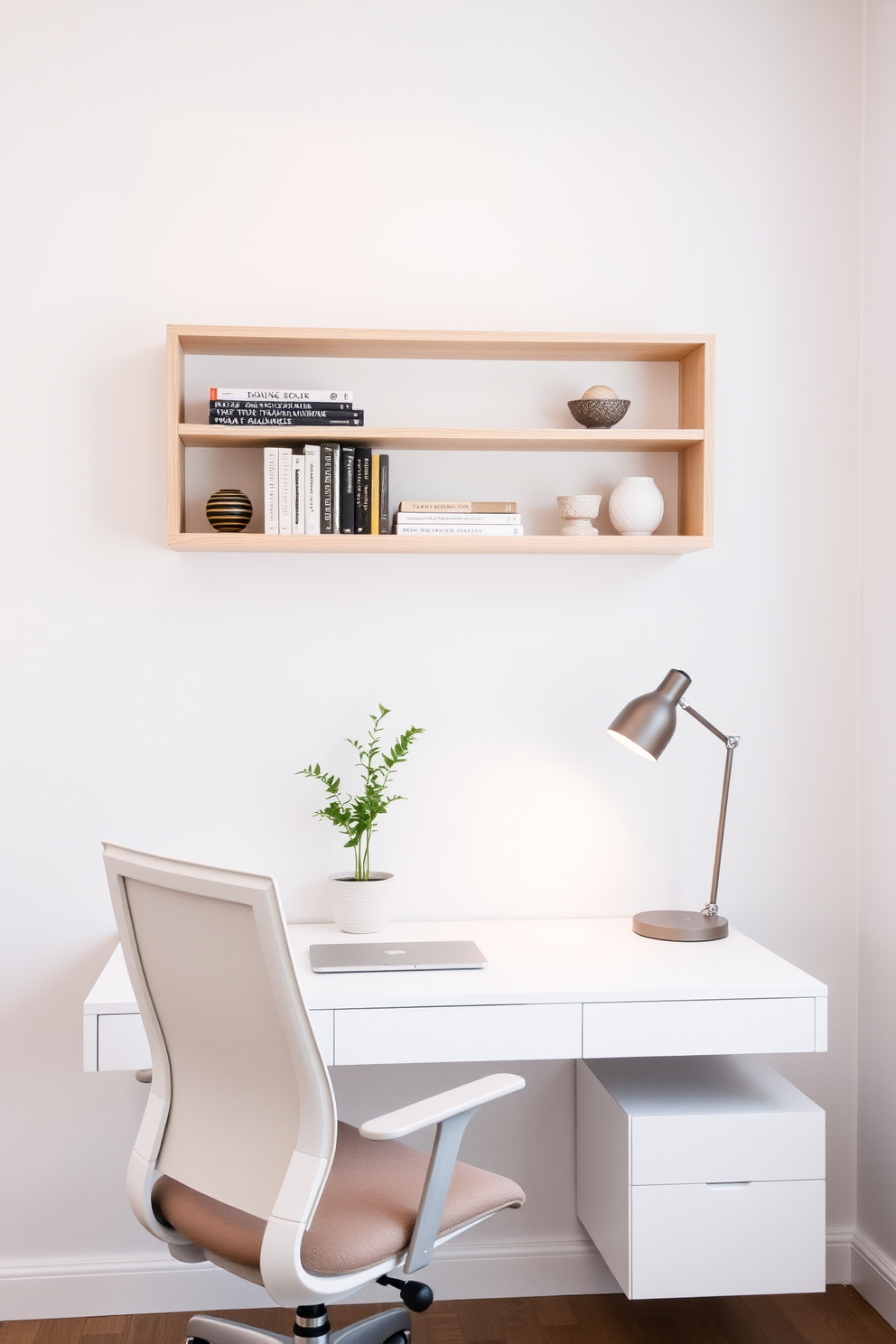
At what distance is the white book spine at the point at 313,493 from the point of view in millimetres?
2328

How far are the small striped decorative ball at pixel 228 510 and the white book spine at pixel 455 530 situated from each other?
332 millimetres

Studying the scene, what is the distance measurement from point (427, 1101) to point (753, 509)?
1.57 m

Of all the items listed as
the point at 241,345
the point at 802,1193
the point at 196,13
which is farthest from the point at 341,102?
the point at 802,1193

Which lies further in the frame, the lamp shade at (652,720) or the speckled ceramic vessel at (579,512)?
the speckled ceramic vessel at (579,512)

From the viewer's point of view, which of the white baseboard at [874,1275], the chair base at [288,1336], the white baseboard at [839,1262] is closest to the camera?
the chair base at [288,1336]

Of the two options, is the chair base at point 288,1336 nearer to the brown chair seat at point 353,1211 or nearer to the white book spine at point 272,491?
the brown chair seat at point 353,1211

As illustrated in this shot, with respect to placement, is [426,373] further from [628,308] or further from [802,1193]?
[802,1193]

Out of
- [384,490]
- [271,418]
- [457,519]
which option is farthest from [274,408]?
[457,519]

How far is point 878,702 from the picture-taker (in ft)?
8.28

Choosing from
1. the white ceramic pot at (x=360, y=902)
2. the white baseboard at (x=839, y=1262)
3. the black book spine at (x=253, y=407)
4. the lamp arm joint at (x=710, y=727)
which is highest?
the black book spine at (x=253, y=407)

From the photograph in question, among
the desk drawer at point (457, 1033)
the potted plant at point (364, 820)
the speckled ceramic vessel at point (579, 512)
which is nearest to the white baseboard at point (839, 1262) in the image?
the desk drawer at point (457, 1033)

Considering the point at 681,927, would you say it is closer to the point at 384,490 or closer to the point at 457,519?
the point at 457,519

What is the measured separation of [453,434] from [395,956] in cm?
107

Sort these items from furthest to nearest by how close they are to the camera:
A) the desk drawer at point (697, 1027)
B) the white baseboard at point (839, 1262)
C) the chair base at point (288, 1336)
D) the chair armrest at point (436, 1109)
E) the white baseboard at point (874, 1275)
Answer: the white baseboard at point (839, 1262), the white baseboard at point (874, 1275), the desk drawer at point (697, 1027), the chair base at point (288, 1336), the chair armrest at point (436, 1109)
